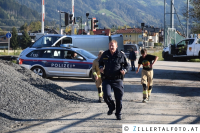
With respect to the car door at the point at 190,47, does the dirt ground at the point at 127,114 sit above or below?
below

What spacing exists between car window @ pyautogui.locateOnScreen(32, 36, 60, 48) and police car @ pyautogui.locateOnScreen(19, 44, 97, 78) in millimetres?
6563

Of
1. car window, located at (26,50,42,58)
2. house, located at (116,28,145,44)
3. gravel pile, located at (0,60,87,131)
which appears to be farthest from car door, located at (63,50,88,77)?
house, located at (116,28,145,44)

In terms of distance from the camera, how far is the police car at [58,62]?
54.7 feet

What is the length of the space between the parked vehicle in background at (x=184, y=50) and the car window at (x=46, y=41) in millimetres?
13069

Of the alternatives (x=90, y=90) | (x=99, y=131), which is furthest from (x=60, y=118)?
(x=90, y=90)

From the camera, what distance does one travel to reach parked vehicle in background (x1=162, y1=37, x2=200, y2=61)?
31438mm

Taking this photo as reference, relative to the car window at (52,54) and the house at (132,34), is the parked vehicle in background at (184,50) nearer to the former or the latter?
the car window at (52,54)

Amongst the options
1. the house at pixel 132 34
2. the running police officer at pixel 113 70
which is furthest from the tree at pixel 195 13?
the house at pixel 132 34

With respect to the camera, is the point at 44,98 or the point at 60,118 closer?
the point at 60,118

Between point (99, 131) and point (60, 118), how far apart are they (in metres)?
1.66

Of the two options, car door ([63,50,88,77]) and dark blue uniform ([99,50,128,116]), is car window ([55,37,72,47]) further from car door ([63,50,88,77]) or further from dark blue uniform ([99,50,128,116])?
dark blue uniform ([99,50,128,116])

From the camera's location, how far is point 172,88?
14.7m

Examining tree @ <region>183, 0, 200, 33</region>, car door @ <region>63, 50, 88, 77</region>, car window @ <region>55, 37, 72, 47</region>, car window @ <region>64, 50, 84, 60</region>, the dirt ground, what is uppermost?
tree @ <region>183, 0, 200, 33</region>

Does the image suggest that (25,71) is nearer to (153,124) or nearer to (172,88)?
(172,88)
